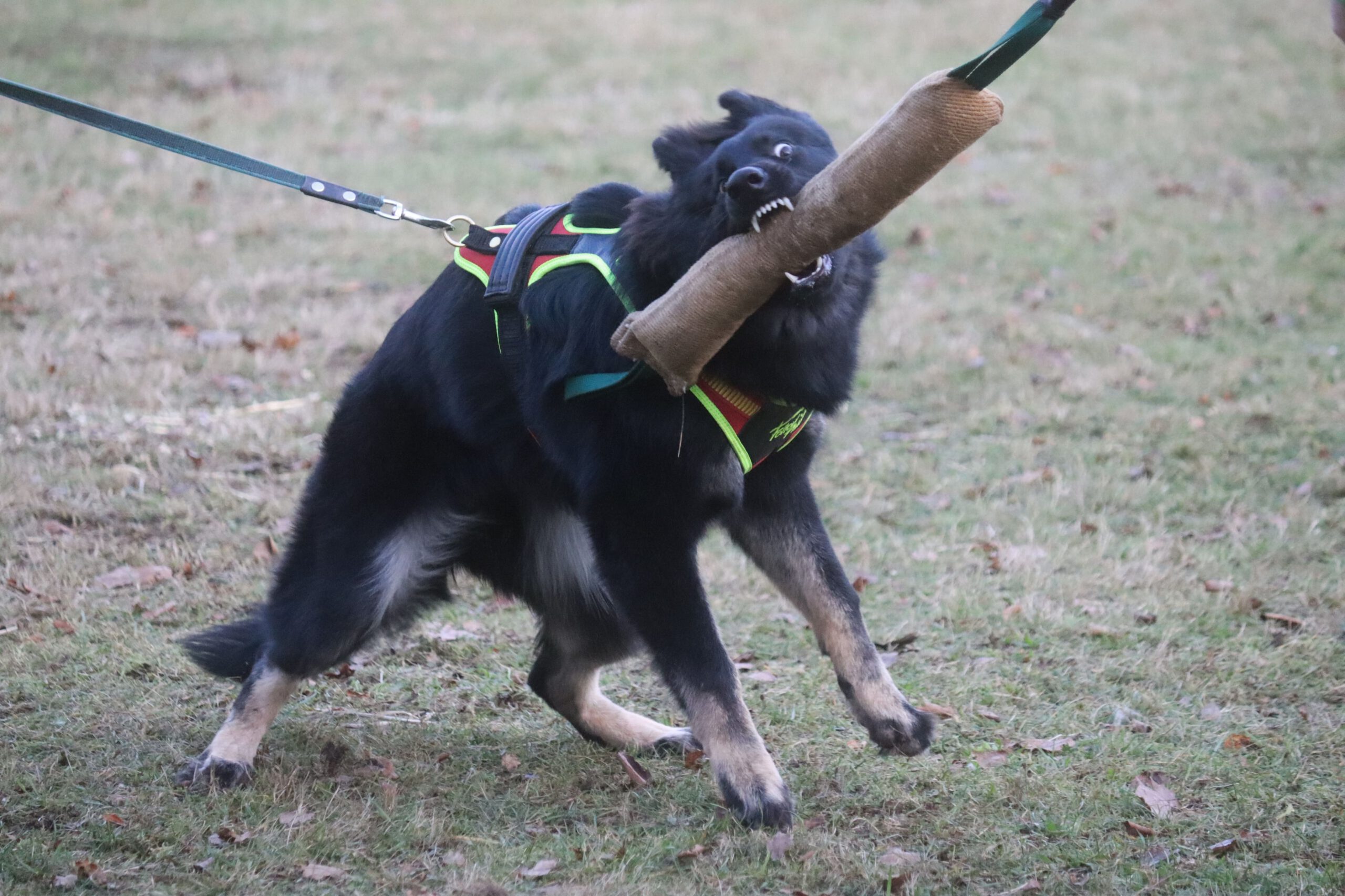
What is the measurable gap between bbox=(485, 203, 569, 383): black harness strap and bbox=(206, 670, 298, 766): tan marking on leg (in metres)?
1.23

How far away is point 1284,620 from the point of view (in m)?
4.85

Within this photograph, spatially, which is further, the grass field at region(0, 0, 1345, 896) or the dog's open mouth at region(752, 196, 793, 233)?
the grass field at region(0, 0, 1345, 896)

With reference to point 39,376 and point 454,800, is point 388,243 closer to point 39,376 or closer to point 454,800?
point 39,376

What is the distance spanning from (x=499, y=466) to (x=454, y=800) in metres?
1.01

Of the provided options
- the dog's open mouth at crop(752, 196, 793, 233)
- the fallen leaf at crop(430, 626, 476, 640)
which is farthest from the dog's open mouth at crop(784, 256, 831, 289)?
the fallen leaf at crop(430, 626, 476, 640)

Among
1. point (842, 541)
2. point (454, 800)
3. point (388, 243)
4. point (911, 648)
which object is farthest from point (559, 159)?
point (454, 800)

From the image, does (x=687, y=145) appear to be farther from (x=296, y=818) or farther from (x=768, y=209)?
(x=296, y=818)

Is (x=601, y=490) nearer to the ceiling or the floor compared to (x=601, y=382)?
nearer to the floor

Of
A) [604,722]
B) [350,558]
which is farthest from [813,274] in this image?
[604,722]

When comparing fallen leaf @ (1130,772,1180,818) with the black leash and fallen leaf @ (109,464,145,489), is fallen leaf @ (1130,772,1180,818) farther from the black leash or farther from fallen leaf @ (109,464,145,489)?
fallen leaf @ (109,464,145,489)

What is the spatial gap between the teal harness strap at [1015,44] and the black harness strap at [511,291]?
1.39 metres

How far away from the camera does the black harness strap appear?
143 inches

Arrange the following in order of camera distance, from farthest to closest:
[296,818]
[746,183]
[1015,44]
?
[296,818] → [746,183] → [1015,44]

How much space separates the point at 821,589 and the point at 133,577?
10.2 ft
